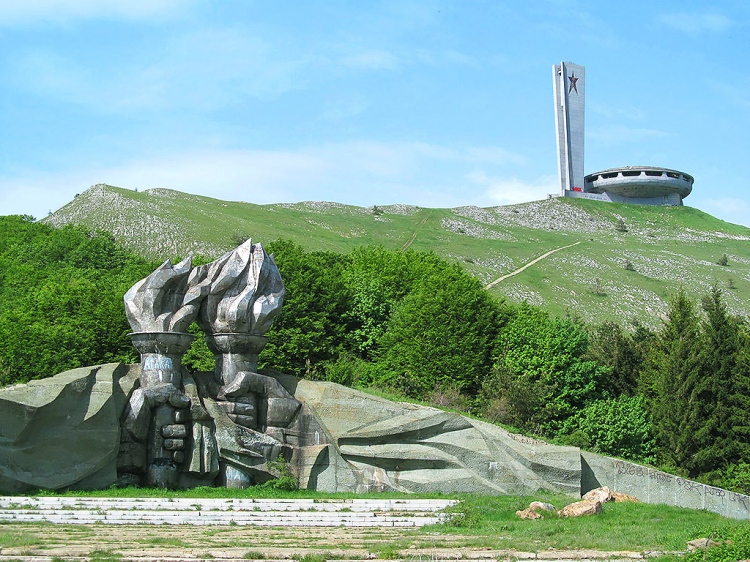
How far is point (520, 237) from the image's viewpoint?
104 metres

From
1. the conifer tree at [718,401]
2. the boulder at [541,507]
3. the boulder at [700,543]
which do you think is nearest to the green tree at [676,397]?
the conifer tree at [718,401]

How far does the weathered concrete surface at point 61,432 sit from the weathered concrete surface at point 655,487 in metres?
13.5

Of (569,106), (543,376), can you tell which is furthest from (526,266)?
(543,376)

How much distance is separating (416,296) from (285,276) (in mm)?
6113

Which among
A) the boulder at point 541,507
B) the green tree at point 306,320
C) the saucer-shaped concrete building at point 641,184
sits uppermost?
the saucer-shaped concrete building at point 641,184

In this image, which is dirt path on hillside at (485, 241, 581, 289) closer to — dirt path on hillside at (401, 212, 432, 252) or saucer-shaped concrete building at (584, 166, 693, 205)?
dirt path on hillside at (401, 212, 432, 252)

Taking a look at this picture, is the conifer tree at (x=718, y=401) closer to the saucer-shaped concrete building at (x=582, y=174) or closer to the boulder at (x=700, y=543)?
the boulder at (x=700, y=543)

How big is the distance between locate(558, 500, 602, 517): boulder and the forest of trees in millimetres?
11179

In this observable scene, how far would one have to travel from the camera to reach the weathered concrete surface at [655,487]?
26000 mm

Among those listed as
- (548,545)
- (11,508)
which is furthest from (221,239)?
(548,545)

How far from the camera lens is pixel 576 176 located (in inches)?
5020

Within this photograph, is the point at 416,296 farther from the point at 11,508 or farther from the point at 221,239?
the point at 221,239

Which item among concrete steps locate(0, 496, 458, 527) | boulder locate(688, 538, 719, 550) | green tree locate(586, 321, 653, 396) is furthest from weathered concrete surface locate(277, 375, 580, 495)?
green tree locate(586, 321, 653, 396)

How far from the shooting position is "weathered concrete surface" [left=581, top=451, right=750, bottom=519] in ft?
85.3
